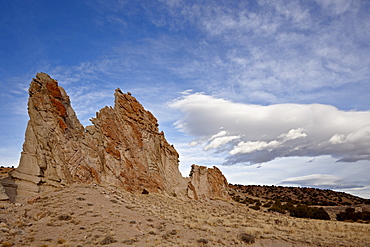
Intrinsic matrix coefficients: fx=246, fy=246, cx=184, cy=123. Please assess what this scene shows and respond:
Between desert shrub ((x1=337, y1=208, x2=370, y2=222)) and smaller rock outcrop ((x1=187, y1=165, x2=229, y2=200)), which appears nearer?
smaller rock outcrop ((x1=187, y1=165, x2=229, y2=200))

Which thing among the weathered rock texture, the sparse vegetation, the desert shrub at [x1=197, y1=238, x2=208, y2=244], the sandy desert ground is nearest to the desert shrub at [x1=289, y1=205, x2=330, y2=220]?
the sparse vegetation

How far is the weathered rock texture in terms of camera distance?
20906mm

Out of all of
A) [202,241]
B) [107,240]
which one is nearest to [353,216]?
[202,241]

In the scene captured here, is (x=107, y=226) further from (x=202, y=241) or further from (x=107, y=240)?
(x=202, y=241)

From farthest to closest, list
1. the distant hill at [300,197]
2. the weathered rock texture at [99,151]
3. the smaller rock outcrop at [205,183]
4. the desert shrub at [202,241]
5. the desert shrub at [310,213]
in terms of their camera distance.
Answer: the distant hill at [300,197]
the desert shrub at [310,213]
the smaller rock outcrop at [205,183]
the weathered rock texture at [99,151]
the desert shrub at [202,241]

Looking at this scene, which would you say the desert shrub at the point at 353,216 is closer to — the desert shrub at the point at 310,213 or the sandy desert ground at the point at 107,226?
the desert shrub at the point at 310,213

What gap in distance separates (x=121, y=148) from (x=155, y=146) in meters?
4.96

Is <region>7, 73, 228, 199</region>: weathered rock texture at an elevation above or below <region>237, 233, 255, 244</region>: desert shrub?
above

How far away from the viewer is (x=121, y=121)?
29.4 metres

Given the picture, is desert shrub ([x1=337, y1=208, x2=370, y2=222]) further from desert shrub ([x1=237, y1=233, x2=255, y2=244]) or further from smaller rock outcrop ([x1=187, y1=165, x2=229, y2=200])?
desert shrub ([x1=237, y1=233, x2=255, y2=244])

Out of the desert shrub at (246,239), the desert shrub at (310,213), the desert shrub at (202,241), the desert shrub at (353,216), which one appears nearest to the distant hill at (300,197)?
the desert shrub at (310,213)

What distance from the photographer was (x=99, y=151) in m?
26.5

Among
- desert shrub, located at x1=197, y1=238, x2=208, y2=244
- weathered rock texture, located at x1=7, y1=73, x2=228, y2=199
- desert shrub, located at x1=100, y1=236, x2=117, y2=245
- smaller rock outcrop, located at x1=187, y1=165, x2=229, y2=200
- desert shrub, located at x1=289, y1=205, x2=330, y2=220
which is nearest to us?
desert shrub, located at x1=100, y1=236, x2=117, y2=245

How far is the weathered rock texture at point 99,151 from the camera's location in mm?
20906
